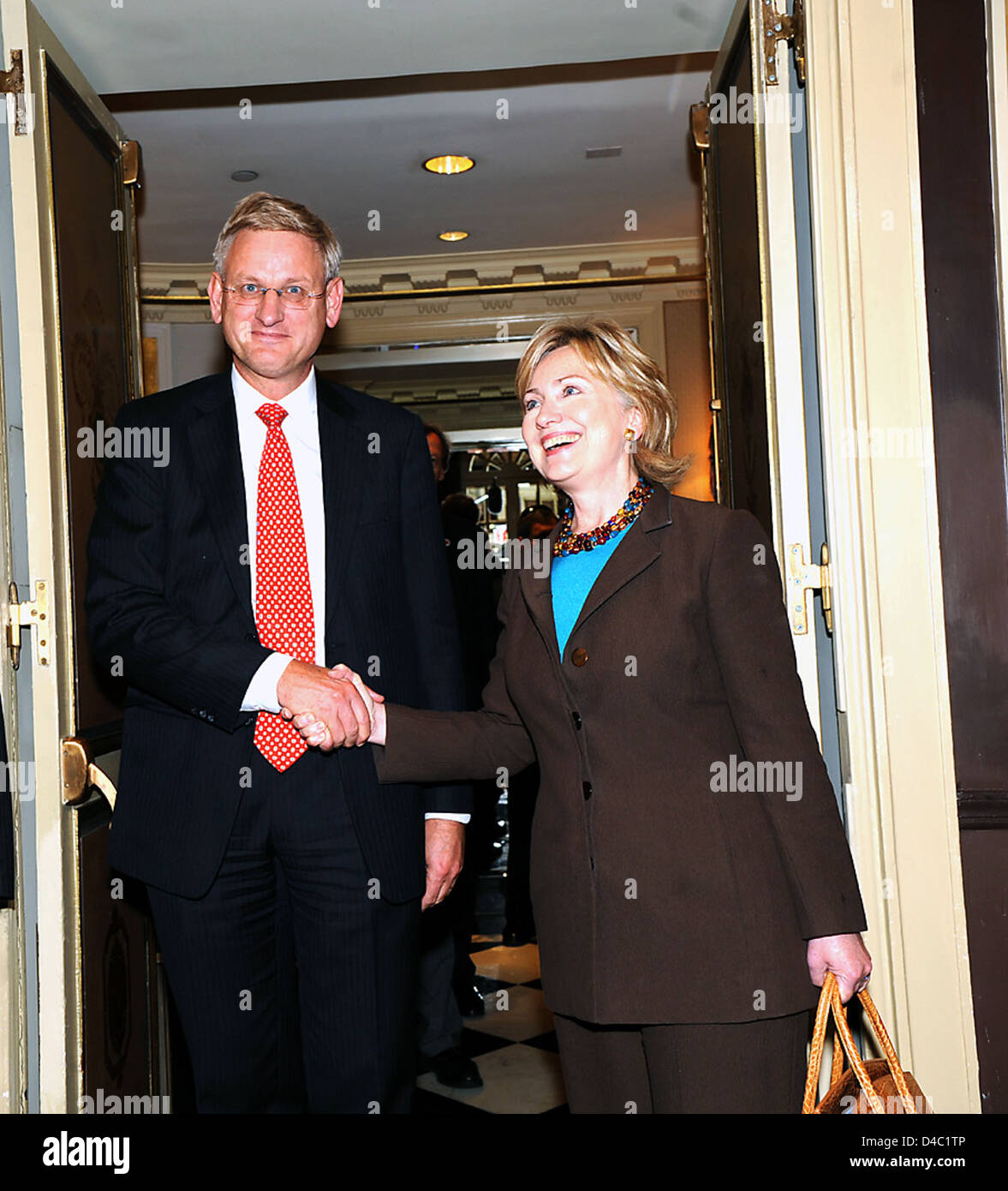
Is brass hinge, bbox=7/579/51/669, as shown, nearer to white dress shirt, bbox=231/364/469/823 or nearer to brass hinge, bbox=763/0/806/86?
white dress shirt, bbox=231/364/469/823

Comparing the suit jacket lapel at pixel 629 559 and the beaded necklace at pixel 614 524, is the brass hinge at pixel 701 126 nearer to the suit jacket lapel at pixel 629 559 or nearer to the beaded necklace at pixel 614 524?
the beaded necklace at pixel 614 524

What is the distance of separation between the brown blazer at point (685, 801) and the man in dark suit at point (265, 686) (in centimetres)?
38

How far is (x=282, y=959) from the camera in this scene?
199 cm

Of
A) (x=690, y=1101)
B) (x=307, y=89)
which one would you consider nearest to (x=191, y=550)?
(x=690, y=1101)

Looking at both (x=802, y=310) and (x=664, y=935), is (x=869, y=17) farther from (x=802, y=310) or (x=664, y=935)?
(x=664, y=935)

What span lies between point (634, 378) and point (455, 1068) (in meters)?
2.27

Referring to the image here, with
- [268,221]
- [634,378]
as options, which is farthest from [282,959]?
[268,221]

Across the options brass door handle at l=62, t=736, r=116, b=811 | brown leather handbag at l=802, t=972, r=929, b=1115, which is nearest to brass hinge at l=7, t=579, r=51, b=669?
brass door handle at l=62, t=736, r=116, b=811

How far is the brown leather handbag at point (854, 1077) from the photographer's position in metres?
1.50

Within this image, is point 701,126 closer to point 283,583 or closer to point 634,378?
point 634,378

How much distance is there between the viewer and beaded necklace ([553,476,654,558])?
1.78 metres

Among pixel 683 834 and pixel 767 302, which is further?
pixel 767 302

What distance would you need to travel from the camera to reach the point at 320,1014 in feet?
6.45

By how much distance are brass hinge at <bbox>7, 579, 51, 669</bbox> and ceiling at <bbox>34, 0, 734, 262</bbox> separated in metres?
1.20
